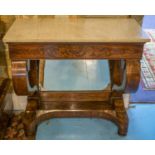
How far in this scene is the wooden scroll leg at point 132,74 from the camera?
4.15ft

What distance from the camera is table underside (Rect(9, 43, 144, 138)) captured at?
120 cm

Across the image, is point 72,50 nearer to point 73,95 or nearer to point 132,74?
point 132,74

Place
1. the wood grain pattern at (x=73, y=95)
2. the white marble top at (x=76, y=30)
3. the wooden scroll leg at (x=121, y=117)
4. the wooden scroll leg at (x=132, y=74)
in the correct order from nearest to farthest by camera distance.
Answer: the white marble top at (x=76, y=30)
the wooden scroll leg at (x=132, y=74)
the wooden scroll leg at (x=121, y=117)
the wood grain pattern at (x=73, y=95)

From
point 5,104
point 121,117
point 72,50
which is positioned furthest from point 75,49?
point 5,104

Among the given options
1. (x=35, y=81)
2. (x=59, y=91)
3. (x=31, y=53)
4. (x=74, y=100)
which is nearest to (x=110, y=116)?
(x=74, y=100)

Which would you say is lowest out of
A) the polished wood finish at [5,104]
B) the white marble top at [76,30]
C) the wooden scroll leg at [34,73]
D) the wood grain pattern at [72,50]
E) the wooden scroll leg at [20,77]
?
the polished wood finish at [5,104]

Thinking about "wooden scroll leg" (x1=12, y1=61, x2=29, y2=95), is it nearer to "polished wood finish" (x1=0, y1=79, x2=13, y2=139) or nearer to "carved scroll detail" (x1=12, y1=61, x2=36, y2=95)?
"carved scroll detail" (x1=12, y1=61, x2=36, y2=95)

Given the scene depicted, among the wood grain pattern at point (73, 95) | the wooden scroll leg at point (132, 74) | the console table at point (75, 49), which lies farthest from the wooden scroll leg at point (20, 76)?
the wooden scroll leg at point (132, 74)

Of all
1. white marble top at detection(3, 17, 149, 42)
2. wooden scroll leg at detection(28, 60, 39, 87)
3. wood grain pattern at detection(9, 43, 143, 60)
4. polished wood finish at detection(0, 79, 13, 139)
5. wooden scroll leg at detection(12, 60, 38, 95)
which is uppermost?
white marble top at detection(3, 17, 149, 42)

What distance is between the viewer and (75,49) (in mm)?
1196

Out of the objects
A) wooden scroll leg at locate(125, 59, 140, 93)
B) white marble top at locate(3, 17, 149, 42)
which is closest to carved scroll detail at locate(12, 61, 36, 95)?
white marble top at locate(3, 17, 149, 42)

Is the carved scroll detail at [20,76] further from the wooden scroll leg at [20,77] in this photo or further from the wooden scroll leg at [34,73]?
the wooden scroll leg at [34,73]

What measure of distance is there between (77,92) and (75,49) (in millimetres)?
575
